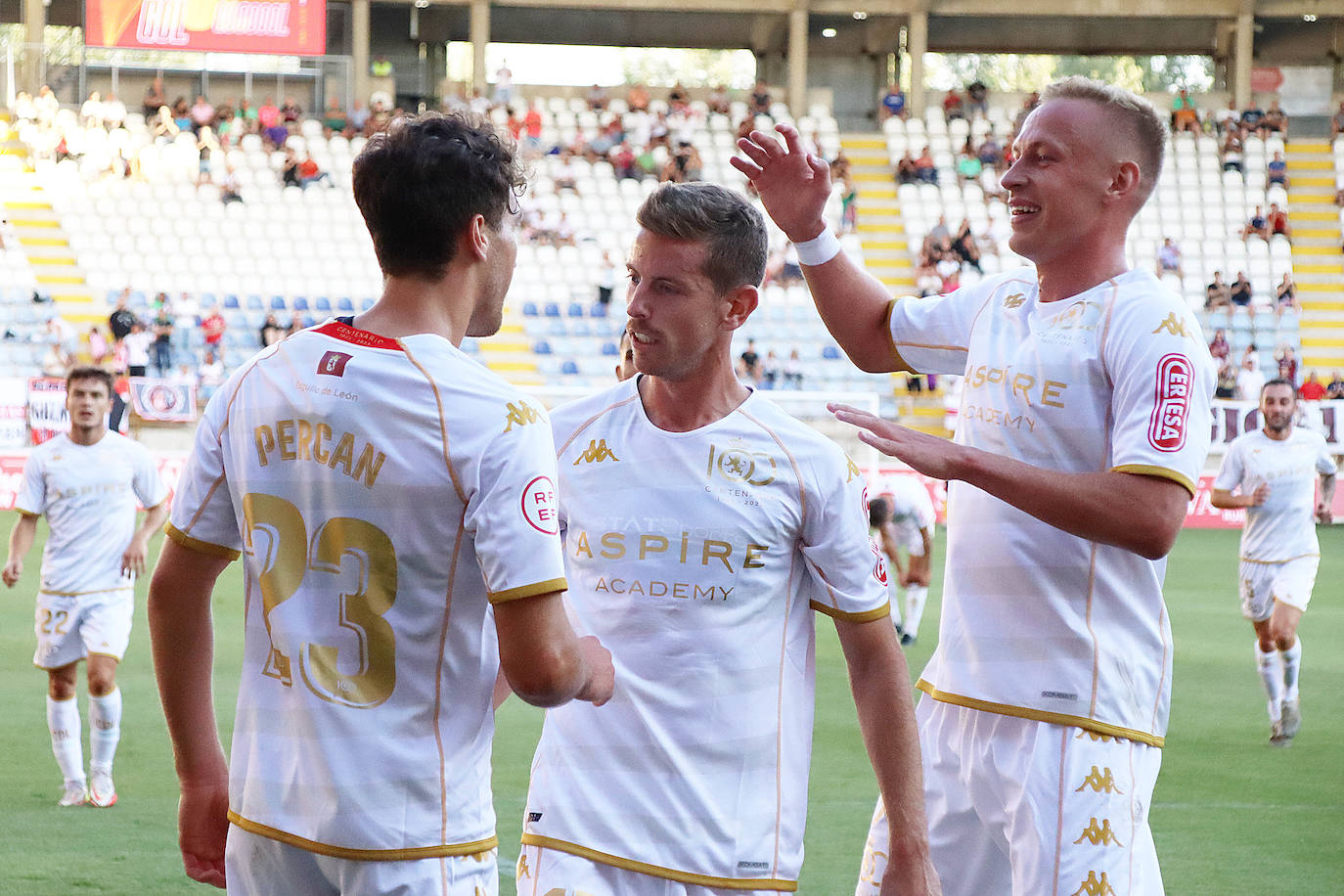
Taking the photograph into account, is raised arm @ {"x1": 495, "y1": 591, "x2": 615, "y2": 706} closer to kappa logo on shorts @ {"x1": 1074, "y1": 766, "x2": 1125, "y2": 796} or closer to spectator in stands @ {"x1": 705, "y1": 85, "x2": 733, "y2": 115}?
kappa logo on shorts @ {"x1": 1074, "y1": 766, "x2": 1125, "y2": 796}

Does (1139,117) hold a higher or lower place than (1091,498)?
higher

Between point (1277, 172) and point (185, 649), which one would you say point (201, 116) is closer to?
point (1277, 172)

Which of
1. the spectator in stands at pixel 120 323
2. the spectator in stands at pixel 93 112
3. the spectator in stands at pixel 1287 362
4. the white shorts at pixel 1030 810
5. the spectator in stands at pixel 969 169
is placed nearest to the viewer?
the white shorts at pixel 1030 810

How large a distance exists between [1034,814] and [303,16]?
28.1 m

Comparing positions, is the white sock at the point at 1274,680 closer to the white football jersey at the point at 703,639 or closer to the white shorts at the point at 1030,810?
the white shorts at the point at 1030,810

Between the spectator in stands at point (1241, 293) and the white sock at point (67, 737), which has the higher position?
the spectator in stands at point (1241, 293)

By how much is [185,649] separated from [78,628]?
17.3 ft

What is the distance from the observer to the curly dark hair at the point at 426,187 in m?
2.21

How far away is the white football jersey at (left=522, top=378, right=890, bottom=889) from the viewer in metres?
2.65

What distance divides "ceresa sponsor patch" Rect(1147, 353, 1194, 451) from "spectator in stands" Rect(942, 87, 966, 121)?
2850cm

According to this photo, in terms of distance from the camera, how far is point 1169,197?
28.1 metres

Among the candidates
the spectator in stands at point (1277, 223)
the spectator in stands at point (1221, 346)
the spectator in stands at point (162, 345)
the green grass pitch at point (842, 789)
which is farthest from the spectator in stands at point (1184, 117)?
the green grass pitch at point (842, 789)

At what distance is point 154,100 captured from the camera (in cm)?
2692

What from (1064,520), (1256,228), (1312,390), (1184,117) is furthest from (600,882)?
(1184,117)
